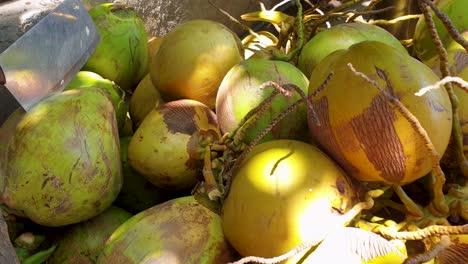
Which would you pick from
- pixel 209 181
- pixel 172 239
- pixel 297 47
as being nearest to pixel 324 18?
pixel 297 47

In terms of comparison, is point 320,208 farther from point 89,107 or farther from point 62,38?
point 62,38

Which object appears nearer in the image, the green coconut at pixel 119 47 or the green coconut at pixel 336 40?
the green coconut at pixel 336 40

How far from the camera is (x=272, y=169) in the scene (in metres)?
0.90

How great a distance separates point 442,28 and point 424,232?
0.75m

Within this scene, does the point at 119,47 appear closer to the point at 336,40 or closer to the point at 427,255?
the point at 336,40

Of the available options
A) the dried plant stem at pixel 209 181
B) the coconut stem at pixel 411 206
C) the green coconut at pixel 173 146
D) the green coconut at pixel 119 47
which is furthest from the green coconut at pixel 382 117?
the green coconut at pixel 119 47

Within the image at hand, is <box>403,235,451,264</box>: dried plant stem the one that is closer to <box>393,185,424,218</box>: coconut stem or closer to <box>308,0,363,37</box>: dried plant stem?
<box>393,185,424,218</box>: coconut stem

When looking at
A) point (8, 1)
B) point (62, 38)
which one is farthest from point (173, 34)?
point (8, 1)

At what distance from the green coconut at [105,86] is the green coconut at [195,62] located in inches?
4.5

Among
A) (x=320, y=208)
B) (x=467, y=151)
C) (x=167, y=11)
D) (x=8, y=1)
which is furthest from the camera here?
(x=167, y=11)

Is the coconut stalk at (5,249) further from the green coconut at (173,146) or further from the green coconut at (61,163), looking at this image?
the green coconut at (173,146)

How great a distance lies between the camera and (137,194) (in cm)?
134

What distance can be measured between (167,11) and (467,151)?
1.36 metres

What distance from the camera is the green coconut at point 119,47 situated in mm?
1514
